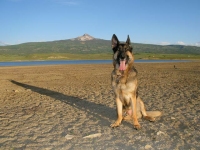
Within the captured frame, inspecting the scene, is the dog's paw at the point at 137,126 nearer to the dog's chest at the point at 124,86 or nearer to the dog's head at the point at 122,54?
the dog's chest at the point at 124,86

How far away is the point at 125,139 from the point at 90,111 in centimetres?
325

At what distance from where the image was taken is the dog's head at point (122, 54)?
20.0ft

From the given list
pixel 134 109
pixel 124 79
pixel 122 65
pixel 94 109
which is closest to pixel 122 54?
pixel 122 65

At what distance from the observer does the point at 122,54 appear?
19.9 ft

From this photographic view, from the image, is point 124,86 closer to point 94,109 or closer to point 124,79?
point 124,79

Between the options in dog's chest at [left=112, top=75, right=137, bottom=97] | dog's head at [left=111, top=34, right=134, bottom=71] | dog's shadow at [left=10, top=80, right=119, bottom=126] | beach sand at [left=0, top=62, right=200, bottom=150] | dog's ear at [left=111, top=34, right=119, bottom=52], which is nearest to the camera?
beach sand at [left=0, top=62, right=200, bottom=150]

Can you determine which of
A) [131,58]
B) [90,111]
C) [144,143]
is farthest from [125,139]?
[90,111]

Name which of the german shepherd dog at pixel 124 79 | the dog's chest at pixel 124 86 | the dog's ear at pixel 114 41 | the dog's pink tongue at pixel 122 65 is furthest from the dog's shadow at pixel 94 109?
the dog's ear at pixel 114 41

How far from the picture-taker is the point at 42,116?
26.0ft

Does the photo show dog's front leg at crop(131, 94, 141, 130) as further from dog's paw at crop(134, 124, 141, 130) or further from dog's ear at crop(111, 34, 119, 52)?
dog's ear at crop(111, 34, 119, 52)

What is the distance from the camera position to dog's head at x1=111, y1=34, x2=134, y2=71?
6.10 m

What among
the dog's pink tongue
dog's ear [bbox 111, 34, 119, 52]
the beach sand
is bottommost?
the beach sand

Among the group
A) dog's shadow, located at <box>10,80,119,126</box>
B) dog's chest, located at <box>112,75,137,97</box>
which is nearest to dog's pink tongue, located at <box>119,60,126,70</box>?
dog's chest, located at <box>112,75,137,97</box>

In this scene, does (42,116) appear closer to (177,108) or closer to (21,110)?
(21,110)
